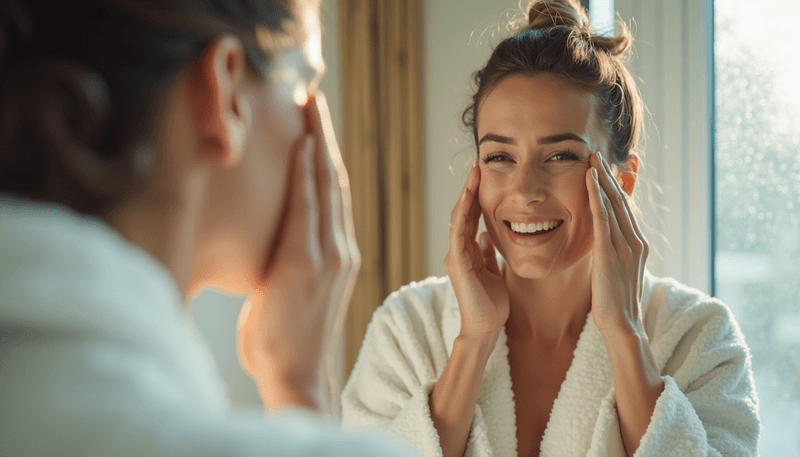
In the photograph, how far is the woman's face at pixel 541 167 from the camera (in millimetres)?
1071

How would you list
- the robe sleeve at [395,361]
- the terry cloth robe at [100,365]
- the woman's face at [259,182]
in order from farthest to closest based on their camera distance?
the robe sleeve at [395,361] < the woman's face at [259,182] < the terry cloth robe at [100,365]

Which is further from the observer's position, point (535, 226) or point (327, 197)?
point (535, 226)

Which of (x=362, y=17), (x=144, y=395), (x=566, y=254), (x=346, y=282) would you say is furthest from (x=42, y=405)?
(x=362, y=17)

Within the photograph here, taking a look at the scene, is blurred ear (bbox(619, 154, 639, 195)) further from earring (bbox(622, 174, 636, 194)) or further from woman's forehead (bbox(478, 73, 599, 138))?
woman's forehead (bbox(478, 73, 599, 138))

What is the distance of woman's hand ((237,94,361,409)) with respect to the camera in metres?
0.45

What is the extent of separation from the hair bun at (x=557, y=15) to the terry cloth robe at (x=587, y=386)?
0.55 metres

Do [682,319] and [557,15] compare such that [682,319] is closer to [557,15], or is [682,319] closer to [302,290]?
[557,15]

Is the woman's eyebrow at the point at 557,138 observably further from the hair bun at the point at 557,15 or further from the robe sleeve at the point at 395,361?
the robe sleeve at the point at 395,361

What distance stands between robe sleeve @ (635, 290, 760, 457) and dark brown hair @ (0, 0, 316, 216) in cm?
85

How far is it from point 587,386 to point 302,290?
750 mm

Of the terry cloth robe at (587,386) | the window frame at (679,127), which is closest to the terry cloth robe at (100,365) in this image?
the terry cloth robe at (587,386)

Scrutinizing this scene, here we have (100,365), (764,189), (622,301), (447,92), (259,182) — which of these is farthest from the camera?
(447,92)

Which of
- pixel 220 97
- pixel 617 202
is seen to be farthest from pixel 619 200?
pixel 220 97

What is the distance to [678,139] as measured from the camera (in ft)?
5.13
